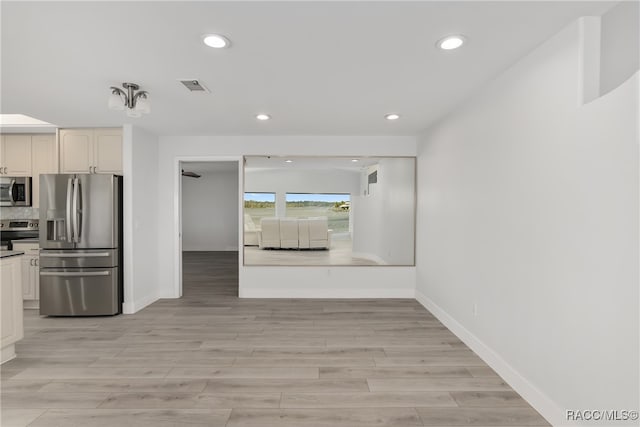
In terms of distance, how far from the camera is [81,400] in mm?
2318

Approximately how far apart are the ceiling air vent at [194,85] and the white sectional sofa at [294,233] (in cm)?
258

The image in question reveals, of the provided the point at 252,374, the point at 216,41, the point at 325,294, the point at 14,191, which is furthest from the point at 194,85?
the point at 14,191

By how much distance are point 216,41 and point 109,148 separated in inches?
117

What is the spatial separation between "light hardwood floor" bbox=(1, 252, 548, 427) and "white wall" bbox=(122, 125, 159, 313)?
1.55 feet

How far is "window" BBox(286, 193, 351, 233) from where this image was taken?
5211 millimetres

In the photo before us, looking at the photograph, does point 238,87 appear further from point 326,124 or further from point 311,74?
point 326,124

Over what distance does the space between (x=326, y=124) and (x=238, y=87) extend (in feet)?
4.99

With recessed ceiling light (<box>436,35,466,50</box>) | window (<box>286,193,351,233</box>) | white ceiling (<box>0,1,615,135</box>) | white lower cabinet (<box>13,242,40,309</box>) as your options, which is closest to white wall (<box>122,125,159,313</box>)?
white ceiling (<box>0,1,615,135</box>)

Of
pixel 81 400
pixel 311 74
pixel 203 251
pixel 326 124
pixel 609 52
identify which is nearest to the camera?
pixel 609 52

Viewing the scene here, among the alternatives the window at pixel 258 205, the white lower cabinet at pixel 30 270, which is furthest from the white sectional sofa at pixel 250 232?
the white lower cabinet at pixel 30 270

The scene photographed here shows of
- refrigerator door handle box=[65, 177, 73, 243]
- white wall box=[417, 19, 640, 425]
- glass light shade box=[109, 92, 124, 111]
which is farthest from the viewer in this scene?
refrigerator door handle box=[65, 177, 73, 243]

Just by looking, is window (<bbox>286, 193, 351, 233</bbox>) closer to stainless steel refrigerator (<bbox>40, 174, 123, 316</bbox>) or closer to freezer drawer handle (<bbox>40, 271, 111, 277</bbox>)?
stainless steel refrigerator (<bbox>40, 174, 123, 316</bbox>)

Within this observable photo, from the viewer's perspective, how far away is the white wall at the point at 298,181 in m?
5.05

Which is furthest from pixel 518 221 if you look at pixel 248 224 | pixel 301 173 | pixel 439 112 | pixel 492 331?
pixel 248 224
